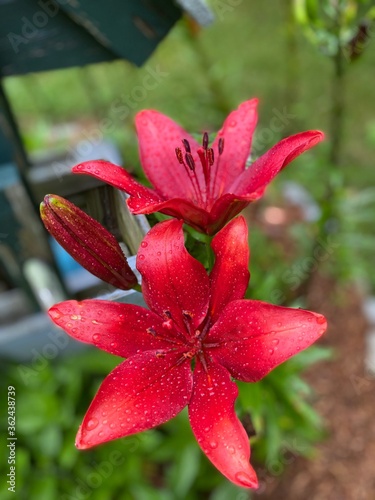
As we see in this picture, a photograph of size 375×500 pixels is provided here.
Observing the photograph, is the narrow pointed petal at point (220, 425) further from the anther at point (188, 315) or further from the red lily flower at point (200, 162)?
the red lily flower at point (200, 162)

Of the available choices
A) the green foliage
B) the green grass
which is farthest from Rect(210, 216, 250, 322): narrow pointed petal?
the green grass

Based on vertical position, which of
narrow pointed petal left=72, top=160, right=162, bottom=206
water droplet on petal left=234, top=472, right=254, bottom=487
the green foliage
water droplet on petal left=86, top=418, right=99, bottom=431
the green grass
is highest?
narrow pointed petal left=72, top=160, right=162, bottom=206

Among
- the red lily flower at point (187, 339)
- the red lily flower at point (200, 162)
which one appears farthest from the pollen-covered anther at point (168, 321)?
the red lily flower at point (200, 162)

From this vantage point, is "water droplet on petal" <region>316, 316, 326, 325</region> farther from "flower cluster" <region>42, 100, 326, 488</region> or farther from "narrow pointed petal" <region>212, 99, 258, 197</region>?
"narrow pointed petal" <region>212, 99, 258, 197</region>

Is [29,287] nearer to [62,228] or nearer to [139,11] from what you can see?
[139,11]

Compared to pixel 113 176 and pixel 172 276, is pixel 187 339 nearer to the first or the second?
pixel 172 276

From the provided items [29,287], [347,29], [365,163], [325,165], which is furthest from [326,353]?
[365,163]
